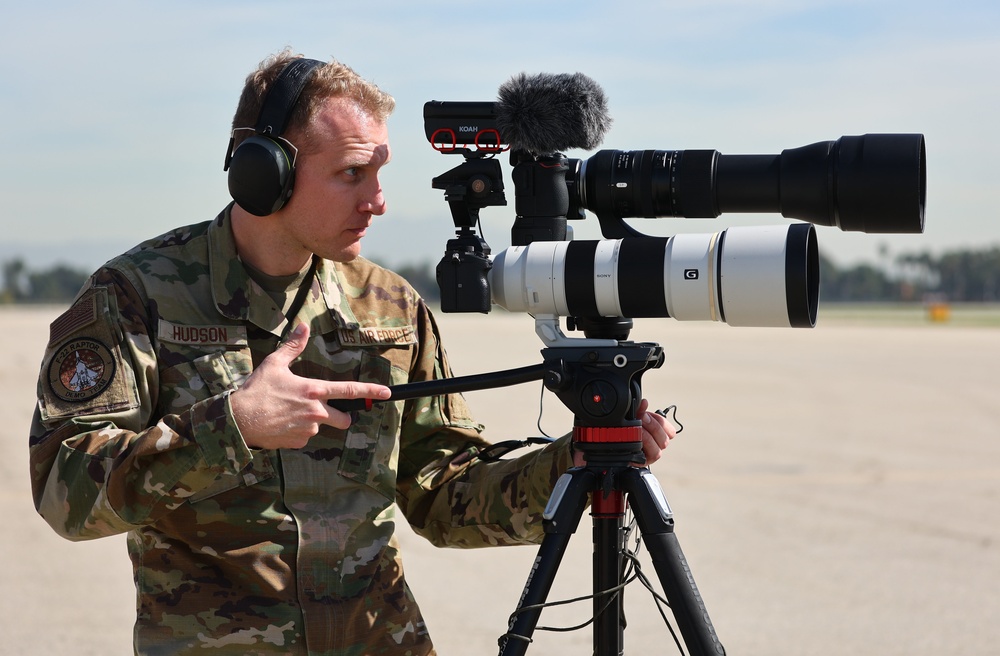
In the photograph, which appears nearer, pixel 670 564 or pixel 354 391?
pixel 354 391

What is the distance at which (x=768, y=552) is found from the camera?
805cm

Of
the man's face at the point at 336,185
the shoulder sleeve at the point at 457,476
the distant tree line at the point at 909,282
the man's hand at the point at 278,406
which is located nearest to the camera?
the man's hand at the point at 278,406

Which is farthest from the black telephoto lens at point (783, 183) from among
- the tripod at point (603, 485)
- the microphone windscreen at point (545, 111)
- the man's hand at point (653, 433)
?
the man's hand at point (653, 433)

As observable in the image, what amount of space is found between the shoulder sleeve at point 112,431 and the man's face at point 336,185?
467 mm

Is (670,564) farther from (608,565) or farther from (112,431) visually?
(112,431)

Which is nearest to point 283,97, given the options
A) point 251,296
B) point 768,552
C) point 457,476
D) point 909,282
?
point 251,296

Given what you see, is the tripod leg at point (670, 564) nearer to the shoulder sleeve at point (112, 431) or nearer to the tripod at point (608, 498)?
the tripod at point (608, 498)

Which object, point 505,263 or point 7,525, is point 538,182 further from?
point 7,525

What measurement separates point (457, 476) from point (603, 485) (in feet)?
2.00

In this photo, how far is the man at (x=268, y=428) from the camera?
2.58 metres

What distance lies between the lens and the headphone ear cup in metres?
2.82

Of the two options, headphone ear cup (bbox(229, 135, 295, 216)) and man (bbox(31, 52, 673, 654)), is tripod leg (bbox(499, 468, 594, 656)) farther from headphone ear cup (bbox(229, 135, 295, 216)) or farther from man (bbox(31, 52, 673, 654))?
headphone ear cup (bbox(229, 135, 295, 216))

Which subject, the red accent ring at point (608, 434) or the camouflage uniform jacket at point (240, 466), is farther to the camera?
the red accent ring at point (608, 434)

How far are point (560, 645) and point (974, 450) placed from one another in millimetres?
7300
